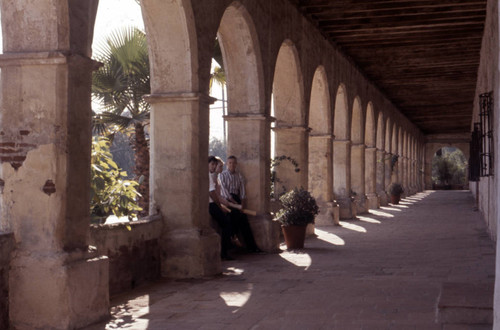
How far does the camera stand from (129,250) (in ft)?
22.8

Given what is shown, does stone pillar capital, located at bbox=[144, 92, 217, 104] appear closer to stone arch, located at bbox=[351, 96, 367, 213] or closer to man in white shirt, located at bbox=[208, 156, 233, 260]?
man in white shirt, located at bbox=[208, 156, 233, 260]

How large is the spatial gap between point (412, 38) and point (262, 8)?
6.25 meters

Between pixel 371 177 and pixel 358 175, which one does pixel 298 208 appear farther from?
pixel 371 177

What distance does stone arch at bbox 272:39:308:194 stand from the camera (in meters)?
12.8

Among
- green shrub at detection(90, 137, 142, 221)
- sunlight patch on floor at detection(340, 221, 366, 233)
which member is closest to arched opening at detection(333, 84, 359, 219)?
sunlight patch on floor at detection(340, 221, 366, 233)

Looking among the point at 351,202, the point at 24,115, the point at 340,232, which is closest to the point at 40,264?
the point at 24,115

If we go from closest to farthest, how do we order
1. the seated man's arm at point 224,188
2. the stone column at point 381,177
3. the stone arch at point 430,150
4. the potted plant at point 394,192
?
1. the seated man's arm at point 224,188
2. the stone column at point 381,177
3. the potted plant at point 394,192
4. the stone arch at point 430,150

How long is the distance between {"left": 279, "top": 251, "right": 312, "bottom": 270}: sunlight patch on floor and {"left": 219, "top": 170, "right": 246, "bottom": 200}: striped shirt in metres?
1.08

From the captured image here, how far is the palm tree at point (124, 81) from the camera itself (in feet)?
38.7

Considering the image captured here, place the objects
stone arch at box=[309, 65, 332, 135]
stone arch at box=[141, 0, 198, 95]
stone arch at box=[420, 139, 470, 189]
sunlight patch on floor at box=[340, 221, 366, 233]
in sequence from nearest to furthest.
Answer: stone arch at box=[141, 0, 198, 95] < sunlight patch on floor at box=[340, 221, 366, 233] < stone arch at box=[309, 65, 332, 135] < stone arch at box=[420, 139, 470, 189]

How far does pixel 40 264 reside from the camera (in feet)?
16.7

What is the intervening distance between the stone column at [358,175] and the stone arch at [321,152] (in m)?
4.97

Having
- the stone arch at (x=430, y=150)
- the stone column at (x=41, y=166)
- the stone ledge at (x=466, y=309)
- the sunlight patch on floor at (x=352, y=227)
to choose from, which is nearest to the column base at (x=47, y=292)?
the stone column at (x=41, y=166)

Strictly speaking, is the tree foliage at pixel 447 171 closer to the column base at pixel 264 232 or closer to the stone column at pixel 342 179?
the stone column at pixel 342 179
